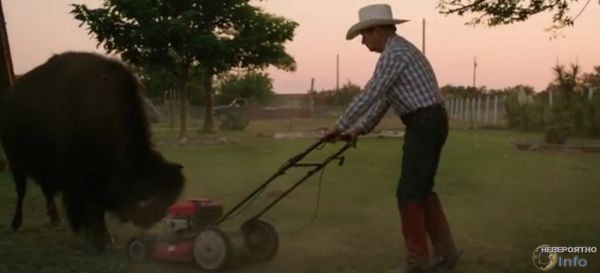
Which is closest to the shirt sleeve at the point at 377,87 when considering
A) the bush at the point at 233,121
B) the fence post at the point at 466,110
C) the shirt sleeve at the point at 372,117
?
the shirt sleeve at the point at 372,117

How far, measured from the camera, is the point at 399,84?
506cm

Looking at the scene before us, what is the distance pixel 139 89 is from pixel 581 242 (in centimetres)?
417

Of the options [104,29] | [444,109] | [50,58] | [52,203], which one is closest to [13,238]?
[52,203]

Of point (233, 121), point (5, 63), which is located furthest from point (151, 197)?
point (233, 121)

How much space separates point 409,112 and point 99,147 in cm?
268

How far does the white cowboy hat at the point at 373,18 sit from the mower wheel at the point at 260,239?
168cm

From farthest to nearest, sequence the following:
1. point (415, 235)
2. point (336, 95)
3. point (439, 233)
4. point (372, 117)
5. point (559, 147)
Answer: point (336, 95)
point (559, 147)
point (439, 233)
point (372, 117)
point (415, 235)

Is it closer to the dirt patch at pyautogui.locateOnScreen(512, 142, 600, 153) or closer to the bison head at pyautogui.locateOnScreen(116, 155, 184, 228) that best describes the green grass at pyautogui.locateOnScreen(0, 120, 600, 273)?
the bison head at pyautogui.locateOnScreen(116, 155, 184, 228)

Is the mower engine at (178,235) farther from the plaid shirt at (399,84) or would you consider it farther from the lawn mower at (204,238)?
the plaid shirt at (399,84)

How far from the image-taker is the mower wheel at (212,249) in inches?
218

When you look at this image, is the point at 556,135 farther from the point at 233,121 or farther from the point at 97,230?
the point at 97,230

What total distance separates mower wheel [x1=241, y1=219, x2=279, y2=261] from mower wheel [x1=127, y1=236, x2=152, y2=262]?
0.89m

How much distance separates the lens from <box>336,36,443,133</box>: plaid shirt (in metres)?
4.98

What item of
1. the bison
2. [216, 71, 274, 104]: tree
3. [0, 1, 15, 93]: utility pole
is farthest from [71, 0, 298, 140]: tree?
[216, 71, 274, 104]: tree
